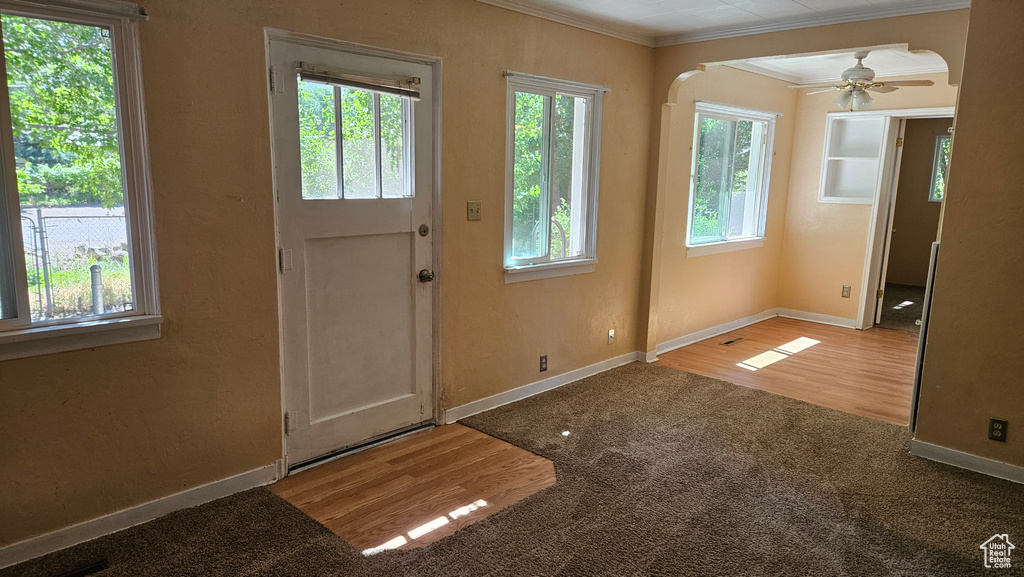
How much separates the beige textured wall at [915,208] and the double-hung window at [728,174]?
3.55m

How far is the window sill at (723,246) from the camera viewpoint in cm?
543

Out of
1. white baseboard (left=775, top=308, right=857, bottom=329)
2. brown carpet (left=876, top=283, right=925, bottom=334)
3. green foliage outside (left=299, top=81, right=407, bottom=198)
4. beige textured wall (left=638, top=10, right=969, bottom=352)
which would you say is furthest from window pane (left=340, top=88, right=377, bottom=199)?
white baseboard (left=775, top=308, right=857, bottom=329)

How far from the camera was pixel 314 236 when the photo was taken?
2955 millimetres

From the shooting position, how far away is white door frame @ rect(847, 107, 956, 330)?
19.4 feet

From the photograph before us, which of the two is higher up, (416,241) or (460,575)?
(416,241)

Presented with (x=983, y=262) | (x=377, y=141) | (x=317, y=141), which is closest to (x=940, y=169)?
(x=983, y=262)

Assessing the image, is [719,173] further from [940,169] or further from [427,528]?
[940,169]

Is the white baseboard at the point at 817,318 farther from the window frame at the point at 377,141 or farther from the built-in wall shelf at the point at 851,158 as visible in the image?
the window frame at the point at 377,141

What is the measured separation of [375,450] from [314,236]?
115 centimetres

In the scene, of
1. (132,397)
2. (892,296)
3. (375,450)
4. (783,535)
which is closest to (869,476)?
(783,535)

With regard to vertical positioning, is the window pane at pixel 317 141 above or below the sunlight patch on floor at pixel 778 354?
above

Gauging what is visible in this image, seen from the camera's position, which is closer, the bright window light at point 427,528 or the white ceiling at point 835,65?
the bright window light at point 427,528

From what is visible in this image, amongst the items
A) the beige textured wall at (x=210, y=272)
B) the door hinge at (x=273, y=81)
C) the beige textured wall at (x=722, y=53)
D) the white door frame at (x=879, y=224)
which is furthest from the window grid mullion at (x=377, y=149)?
the white door frame at (x=879, y=224)

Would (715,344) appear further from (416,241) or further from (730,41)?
(416,241)
